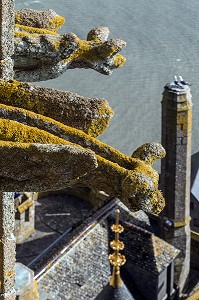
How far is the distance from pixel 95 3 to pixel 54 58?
3080 inches

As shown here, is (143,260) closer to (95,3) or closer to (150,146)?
(150,146)

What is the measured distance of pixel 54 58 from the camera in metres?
9.14

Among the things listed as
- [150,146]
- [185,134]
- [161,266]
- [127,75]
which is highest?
[150,146]

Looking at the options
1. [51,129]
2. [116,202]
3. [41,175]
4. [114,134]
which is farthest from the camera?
[114,134]

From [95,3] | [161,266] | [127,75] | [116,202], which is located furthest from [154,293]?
[95,3]

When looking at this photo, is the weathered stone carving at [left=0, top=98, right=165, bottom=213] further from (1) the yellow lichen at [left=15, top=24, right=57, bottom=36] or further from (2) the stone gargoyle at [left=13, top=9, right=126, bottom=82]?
(1) the yellow lichen at [left=15, top=24, right=57, bottom=36]

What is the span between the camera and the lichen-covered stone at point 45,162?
6.90m

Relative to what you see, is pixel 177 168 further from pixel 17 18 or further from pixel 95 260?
pixel 17 18

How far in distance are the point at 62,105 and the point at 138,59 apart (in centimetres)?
6638

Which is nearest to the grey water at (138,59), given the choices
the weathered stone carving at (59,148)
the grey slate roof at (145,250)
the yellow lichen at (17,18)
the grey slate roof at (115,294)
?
the grey slate roof at (145,250)

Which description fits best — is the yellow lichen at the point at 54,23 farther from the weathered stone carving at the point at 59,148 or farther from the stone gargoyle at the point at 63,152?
the stone gargoyle at the point at 63,152

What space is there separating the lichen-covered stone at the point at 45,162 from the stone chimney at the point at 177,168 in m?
30.4

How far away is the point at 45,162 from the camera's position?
6949 mm

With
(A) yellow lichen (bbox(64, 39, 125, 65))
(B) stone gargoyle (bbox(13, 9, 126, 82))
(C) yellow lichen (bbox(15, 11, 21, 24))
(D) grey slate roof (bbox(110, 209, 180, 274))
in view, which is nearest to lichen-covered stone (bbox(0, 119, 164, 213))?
(B) stone gargoyle (bbox(13, 9, 126, 82))
